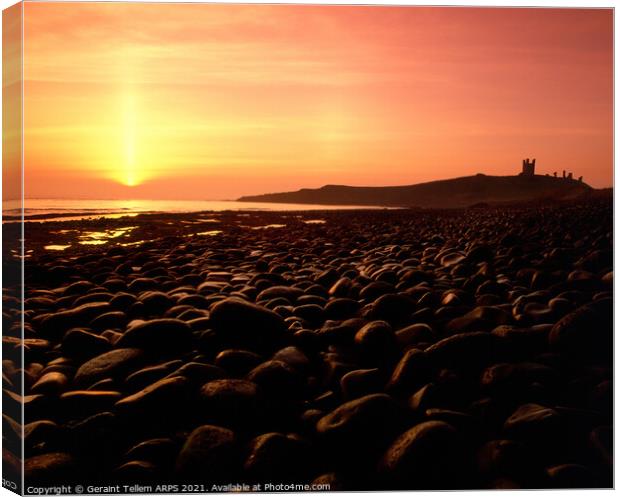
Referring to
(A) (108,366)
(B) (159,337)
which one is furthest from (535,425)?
(A) (108,366)

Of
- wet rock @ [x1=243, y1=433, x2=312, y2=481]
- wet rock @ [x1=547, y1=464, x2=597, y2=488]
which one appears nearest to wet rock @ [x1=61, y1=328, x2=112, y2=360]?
wet rock @ [x1=243, y1=433, x2=312, y2=481]

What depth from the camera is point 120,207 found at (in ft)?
13.0

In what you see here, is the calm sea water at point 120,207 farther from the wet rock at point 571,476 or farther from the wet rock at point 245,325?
the wet rock at point 571,476

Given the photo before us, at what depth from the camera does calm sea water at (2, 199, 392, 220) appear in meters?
3.68

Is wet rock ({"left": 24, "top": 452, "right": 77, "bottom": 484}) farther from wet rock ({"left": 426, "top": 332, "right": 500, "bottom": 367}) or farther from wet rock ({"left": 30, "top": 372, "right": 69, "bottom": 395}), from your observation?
wet rock ({"left": 426, "top": 332, "right": 500, "bottom": 367})

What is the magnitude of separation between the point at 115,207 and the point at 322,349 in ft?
5.06

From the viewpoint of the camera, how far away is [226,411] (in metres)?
3.20

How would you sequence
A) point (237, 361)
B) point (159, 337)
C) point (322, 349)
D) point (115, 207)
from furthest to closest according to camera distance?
point (115, 207)
point (322, 349)
point (159, 337)
point (237, 361)

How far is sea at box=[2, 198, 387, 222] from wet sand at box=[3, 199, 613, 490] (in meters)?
0.06

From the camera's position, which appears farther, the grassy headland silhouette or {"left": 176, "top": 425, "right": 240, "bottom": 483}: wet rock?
the grassy headland silhouette

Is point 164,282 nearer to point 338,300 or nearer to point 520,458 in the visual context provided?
point 338,300

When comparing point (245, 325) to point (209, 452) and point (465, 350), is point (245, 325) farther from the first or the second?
point (465, 350)

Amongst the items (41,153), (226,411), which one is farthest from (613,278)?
(41,153)

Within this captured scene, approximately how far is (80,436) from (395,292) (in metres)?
2.07
